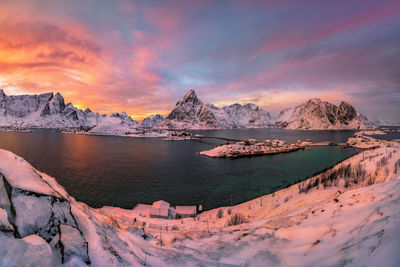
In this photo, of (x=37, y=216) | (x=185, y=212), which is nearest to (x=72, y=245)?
(x=37, y=216)

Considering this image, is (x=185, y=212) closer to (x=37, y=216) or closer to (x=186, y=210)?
(x=186, y=210)

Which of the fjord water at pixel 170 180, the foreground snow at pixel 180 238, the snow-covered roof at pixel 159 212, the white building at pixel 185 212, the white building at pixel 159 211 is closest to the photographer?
the foreground snow at pixel 180 238

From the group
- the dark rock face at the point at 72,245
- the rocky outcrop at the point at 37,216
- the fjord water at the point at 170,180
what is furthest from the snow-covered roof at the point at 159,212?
the dark rock face at the point at 72,245

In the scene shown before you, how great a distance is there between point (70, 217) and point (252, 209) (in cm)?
1789

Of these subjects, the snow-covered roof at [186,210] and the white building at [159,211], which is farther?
the snow-covered roof at [186,210]

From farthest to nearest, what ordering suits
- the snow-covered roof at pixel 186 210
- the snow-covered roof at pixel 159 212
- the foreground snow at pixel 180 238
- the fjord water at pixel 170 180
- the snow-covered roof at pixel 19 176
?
the fjord water at pixel 170 180, the snow-covered roof at pixel 186 210, the snow-covered roof at pixel 159 212, the snow-covered roof at pixel 19 176, the foreground snow at pixel 180 238

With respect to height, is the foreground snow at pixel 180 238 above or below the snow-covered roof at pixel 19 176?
below

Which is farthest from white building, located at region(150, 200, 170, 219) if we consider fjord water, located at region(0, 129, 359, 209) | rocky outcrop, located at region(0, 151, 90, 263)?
rocky outcrop, located at region(0, 151, 90, 263)

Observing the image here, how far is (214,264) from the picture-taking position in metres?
5.78

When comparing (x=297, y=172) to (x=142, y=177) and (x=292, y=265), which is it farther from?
(x=292, y=265)

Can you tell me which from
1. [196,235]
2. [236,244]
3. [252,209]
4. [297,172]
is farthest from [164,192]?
[297,172]

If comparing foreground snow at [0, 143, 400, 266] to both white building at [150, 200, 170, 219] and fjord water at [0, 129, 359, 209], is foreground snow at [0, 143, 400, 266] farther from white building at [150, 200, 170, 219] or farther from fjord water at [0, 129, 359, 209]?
fjord water at [0, 129, 359, 209]

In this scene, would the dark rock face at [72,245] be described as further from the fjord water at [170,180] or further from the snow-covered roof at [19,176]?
the fjord water at [170,180]

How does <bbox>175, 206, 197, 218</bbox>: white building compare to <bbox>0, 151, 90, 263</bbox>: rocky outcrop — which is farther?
<bbox>175, 206, 197, 218</bbox>: white building
